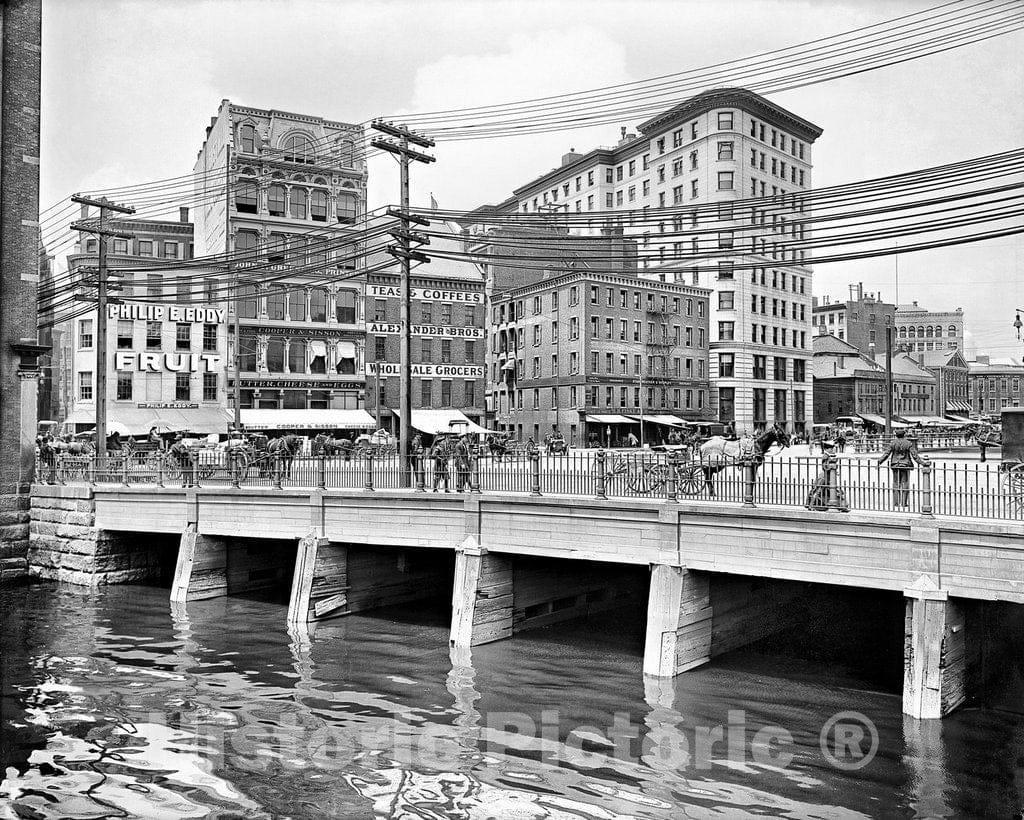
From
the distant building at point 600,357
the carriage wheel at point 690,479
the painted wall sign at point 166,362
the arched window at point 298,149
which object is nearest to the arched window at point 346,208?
the arched window at point 298,149

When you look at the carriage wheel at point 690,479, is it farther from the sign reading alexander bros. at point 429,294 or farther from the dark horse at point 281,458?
the sign reading alexander bros. at point 429,294

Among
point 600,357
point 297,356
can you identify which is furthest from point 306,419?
point 600,357

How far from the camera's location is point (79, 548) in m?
30.9

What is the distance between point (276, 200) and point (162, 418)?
55.2ft

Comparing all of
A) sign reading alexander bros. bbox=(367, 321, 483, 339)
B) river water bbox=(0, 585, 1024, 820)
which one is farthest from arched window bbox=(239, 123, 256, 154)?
river water bbox=(0, 585, 1024, 820)

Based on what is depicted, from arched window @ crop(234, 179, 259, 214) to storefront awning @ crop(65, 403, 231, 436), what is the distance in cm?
1371

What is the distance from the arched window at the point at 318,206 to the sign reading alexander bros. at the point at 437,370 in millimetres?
10777

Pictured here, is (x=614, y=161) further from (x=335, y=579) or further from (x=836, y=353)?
(x=335, y=579)

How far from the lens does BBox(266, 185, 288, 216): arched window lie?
183 feet

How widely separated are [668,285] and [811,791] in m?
58.1

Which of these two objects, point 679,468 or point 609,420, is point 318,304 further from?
point 679,468

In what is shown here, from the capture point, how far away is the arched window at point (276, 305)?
5506 centimetres

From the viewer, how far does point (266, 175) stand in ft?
183

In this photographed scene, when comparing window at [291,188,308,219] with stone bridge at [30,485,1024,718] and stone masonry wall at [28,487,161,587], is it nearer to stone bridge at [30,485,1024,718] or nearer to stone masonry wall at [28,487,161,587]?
stone masonry wall at [28,487,161,587]
